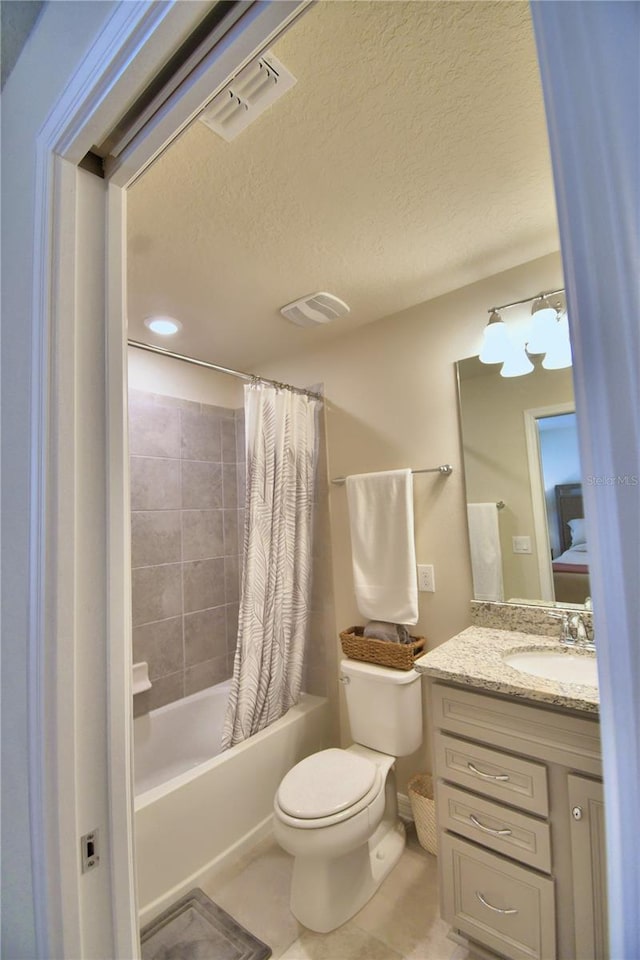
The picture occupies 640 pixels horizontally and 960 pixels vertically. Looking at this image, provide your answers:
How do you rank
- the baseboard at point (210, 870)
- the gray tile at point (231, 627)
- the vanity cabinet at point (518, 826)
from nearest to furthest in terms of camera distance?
the vanity cabinet at point (518, 826) → the baseboard at point (210, 870) → the gray tile at point (231, 627)

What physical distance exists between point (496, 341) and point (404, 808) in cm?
212

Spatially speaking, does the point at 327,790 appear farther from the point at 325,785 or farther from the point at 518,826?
the point at 518,826

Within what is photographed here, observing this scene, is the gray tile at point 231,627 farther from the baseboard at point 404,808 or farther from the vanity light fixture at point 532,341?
the vanity light fixture at point 532,341

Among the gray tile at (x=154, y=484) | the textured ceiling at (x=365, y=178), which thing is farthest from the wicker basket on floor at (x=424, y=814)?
the textured ceiling at (x=365, y=178)

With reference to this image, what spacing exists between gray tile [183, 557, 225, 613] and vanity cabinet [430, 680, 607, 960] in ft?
5.32

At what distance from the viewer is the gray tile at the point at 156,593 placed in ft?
7.34

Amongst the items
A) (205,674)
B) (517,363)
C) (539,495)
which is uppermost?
(517,363)

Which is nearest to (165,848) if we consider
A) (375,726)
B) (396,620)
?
(375,726)

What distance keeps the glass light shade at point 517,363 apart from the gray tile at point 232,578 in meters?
1.98

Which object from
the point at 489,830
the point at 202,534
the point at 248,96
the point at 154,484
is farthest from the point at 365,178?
the point at 202,534

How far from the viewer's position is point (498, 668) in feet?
4.19

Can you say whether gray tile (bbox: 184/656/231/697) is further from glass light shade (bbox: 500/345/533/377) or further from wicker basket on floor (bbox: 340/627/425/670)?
glass light shade (bbox: 500/345/533/377)

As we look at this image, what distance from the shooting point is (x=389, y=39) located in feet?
2.82

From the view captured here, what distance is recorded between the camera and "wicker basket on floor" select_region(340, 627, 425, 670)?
178 cm
